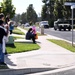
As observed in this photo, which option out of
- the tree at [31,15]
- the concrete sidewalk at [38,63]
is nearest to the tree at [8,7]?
the concrete sidewalk at [38,63]

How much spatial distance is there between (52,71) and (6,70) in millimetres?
1569

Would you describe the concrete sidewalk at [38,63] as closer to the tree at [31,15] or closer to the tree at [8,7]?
the tree at [8,7]

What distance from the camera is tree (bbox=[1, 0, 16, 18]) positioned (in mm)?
43281

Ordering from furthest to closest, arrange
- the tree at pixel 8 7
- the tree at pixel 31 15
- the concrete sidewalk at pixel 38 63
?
the tree at pixel 31 15, the tree at pixel 8 7, the concrete sidewalk at pixel 38 63

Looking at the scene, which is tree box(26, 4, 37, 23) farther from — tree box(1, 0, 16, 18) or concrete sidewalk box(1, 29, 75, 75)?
concrete sidewalk box(1, 29, 75, 75)

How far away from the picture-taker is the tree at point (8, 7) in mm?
43281

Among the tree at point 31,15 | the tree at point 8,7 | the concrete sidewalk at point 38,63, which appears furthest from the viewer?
the tree at point 31,15

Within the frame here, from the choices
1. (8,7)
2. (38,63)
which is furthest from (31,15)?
(38,63)

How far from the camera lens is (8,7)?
43.4 meters

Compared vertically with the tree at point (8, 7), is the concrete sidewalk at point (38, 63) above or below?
below

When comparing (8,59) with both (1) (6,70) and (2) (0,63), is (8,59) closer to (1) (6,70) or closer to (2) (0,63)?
(2) (0,63)

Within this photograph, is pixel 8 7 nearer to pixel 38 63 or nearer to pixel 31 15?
pixel 38 63

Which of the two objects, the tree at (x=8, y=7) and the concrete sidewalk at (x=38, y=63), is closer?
the concrete sidewalk at (x=38, y=63)

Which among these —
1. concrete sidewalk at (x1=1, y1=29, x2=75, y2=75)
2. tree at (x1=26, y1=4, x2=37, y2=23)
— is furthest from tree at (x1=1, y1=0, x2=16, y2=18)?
tree at (x1=26, y1=4, x2=37, y2=23)
